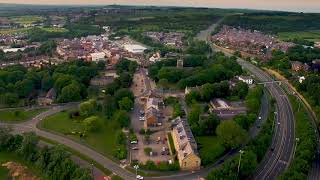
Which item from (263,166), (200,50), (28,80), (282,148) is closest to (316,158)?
(282,148)

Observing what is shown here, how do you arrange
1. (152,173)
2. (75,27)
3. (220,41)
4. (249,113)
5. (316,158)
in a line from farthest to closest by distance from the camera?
(75,27)
(220,41)
(249,113)
(316,158)
(152,173)

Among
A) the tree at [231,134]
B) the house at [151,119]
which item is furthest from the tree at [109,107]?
the tree at [231,134]

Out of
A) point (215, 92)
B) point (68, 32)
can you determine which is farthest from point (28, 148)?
point (68, 32)

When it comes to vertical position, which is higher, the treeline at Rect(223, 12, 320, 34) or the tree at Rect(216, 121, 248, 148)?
the treeline at Rect(223, 12, 320, 34)

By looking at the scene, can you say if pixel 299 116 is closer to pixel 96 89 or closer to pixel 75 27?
pixel 96 89

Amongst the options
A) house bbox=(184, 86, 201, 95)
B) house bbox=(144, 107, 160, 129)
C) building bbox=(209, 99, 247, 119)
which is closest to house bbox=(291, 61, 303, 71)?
house bbox=(184, 86, 201, 95)

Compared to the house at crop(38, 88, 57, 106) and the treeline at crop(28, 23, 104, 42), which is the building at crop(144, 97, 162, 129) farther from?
the treeline at crop(28, 23, 104, 42)

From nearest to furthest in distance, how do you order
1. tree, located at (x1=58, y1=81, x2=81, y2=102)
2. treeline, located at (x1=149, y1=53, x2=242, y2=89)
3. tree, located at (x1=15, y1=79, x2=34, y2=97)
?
1. tree, located at (x1=58, y1=81, x2=81, y2=102)
2. tree, located at (x1=15, y1=79, x2=34, y2=97)
3. treeline, located at (x1=149, y1=53, x2=242, y2=89)

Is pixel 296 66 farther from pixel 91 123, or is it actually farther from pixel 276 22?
pixel 276 22
